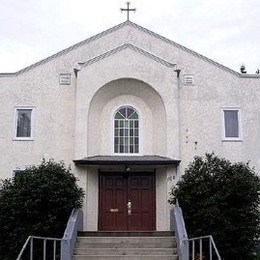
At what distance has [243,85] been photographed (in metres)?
19.4

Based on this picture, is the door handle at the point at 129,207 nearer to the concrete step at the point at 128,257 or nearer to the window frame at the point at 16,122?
the concrete step at the point at 128,257

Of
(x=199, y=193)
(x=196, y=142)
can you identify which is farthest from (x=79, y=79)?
(x=199, y=193)

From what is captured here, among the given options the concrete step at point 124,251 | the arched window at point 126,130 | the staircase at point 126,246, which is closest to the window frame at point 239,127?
the arched window at point 126,130

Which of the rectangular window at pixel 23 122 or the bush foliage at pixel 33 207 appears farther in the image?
the rectangular window at pixel 23 122

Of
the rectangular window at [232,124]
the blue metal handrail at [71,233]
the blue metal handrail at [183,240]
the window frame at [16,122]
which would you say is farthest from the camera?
the rectangular window at [232,124]

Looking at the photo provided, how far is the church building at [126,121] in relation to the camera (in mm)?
18422

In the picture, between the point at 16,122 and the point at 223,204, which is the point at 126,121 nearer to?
the point at 16,122

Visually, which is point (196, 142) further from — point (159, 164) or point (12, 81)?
point (12, 81)

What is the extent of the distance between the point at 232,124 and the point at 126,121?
13.5 feet

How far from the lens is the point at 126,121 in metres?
19.5

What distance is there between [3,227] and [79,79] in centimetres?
612

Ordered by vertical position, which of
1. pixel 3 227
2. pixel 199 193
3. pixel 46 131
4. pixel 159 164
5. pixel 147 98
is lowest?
pixel 3 227

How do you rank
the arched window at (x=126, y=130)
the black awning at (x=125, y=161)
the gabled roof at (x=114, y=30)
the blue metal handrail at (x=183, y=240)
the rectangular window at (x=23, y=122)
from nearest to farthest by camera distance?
the blue metal handrail at (x=183, y=240), the black awning at (x=125, y=161), the rectangular window at (x=23, y=122), the arched window at (x=126, y=130), the gabled roof at (x=114, y=30)

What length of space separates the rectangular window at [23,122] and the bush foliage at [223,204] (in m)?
6.09
